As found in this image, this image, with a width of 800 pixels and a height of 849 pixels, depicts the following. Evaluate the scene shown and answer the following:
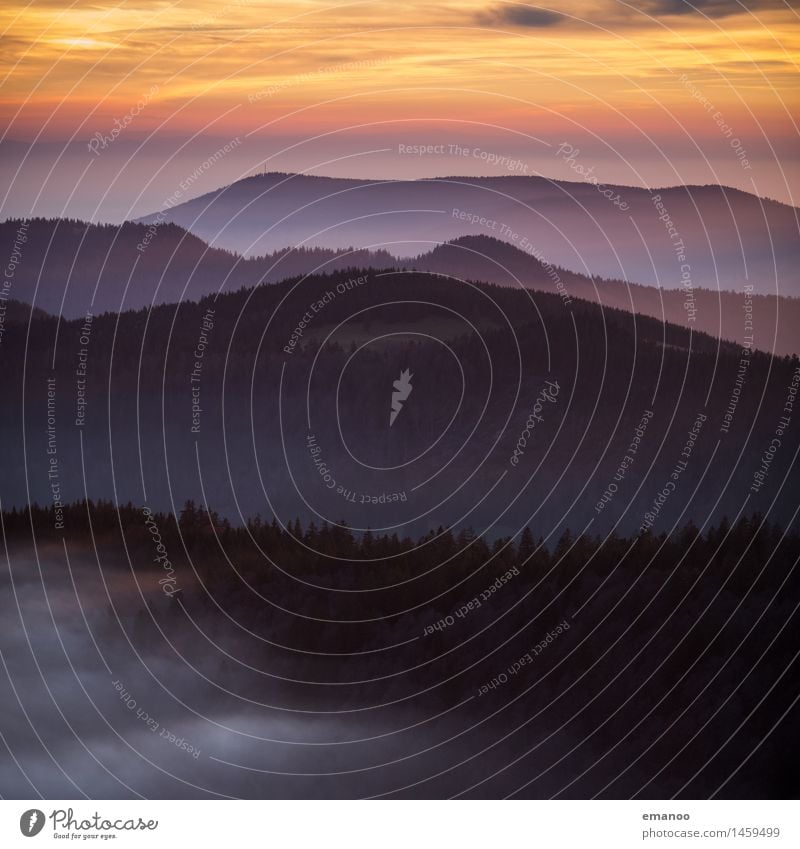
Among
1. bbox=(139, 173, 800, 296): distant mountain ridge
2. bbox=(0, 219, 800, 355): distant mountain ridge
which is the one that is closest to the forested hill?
bbox=(0, 219, 800, 355): distant mountain ridge

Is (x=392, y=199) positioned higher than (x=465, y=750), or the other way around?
(x=392, y=199)

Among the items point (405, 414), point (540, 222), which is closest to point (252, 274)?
point (405, 414)

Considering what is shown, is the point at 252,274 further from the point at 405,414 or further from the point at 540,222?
the point at 540,222

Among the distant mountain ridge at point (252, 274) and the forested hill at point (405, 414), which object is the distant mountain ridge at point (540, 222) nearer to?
the distant mountain ridge at point (252, 274)

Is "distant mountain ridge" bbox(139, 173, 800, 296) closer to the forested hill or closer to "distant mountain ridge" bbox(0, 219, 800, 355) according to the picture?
"distant mountain ridge" bbox(0, 219, 800, 355)

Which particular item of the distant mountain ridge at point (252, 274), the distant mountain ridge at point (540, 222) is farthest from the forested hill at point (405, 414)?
the distant mountain ridge at point (540, 222)

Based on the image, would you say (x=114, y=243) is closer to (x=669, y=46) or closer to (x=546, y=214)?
(x=546, y=214)

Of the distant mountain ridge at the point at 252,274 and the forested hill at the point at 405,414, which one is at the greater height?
the distant mountain ridge at the point at 252,274
